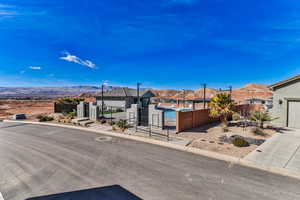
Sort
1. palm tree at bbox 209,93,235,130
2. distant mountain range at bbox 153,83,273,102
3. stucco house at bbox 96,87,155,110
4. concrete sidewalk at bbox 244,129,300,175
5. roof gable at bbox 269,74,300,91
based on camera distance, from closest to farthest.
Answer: concrete sidewalk at bbox 244,129,300,175 → roof gable at bbox 269,74,300,91 → palm tree at bbox 209,93,235,130 → stucco house at bbox 96,87,155,110 → distant mountain range at bbox 153,83,273,102

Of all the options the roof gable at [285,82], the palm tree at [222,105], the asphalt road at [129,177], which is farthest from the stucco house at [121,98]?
the asphalt road at [129,177]

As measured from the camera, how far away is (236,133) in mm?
12008

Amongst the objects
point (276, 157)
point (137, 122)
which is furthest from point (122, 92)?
point (276, 157)

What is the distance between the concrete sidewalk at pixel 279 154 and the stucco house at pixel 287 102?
3.78m

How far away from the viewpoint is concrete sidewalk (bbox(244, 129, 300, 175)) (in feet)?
22.3

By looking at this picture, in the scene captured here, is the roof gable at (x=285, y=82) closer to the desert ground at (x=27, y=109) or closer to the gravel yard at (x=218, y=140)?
the gravel yard at (x=218, y=140)

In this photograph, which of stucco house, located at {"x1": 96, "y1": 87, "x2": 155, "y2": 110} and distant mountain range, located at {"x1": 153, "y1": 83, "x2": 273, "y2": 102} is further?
distant mountain range, located at {"x1": 153, "y1": 83, "x2": 273, "y2": 102}

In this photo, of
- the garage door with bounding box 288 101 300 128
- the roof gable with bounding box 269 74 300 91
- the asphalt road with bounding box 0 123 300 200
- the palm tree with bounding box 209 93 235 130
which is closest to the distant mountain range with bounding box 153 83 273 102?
the roof gable with bounding box 269 74 300 91

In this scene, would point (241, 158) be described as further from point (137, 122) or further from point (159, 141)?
point (137, 122)

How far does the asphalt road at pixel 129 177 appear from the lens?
15.9 ft

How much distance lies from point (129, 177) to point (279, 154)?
26.4ft

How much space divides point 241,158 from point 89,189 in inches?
280

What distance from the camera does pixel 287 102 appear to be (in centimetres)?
1377

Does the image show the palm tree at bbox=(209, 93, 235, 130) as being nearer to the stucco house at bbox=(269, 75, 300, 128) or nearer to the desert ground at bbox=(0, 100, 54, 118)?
the stucco house at bbox=(269, 75, 300, 128)
